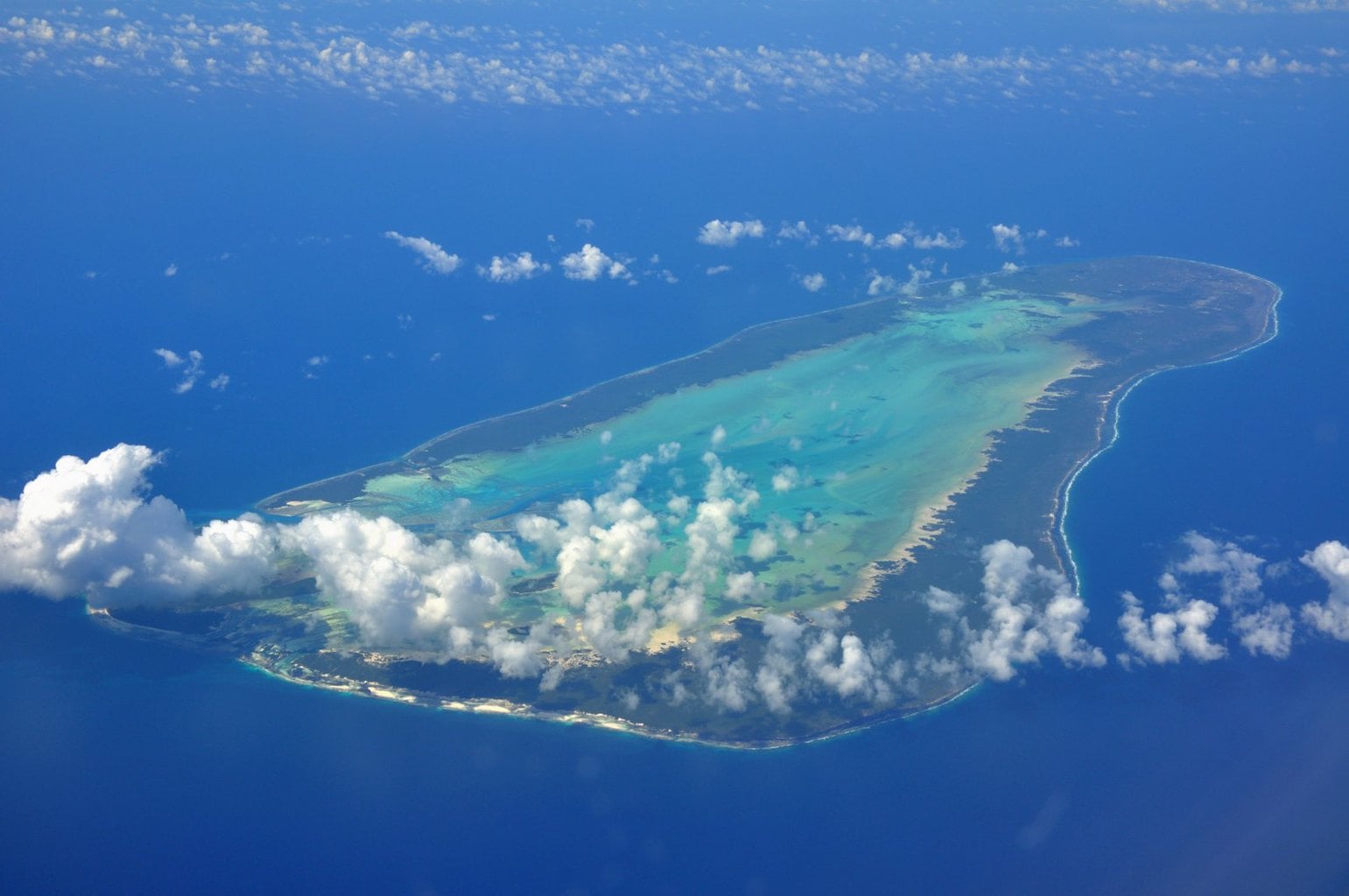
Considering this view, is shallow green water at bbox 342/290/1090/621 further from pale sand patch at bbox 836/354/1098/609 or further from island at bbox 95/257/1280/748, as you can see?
pale sand patch at bbox 836/354/1098/609

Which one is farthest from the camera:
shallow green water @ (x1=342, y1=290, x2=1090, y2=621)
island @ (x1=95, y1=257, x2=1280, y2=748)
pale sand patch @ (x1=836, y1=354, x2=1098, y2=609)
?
shallow green water @ (x1=342, y1=290, x2=1090, y2=621)

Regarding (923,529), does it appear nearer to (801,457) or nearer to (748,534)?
(748,534)

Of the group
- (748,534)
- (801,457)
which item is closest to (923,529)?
(748,534)

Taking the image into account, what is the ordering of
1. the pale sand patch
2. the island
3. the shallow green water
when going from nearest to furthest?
the island, the pale sand patch, the shallow green water

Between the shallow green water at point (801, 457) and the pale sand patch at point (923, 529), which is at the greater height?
the shallow green water at point (801, 457)

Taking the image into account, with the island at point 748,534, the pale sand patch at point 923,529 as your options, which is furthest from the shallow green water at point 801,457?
the pale sand patch at point 923,529

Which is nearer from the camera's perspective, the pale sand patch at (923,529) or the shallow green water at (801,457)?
the pale sand patch at (923,529)

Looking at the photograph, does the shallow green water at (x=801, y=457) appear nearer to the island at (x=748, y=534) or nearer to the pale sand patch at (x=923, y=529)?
the island at (x=748, y=534)

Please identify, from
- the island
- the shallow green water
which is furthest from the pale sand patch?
the shallow green water
